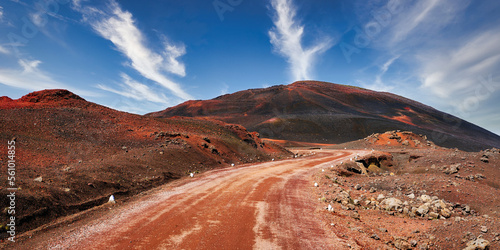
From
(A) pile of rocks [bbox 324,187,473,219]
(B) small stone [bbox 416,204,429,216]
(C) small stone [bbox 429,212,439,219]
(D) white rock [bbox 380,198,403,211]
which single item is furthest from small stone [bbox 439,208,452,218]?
(D) white rock [bbox 380,198,403,211]

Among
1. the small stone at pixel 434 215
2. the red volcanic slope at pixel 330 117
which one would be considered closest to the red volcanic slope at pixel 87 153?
the small stone at pixel 434 215

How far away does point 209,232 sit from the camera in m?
5.68

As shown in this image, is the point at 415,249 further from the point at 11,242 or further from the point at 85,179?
the point at 85,179

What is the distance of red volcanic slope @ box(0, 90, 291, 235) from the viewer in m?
7.64

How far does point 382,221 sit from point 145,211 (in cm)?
859

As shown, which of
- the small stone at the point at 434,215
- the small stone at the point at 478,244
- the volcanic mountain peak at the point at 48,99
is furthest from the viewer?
the volcanic mountain peak at the point at 48,99

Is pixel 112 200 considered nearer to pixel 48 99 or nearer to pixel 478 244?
pixel 478 244

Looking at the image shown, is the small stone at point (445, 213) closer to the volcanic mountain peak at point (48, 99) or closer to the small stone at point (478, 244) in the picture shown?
the small stone at point (478, 244)

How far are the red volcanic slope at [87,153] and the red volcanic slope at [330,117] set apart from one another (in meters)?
53.8

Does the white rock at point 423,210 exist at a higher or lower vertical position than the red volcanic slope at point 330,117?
lower

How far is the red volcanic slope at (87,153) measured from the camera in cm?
764

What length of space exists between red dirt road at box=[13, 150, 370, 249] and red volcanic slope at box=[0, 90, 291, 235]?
164 cm

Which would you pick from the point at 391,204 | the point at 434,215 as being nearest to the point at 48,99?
the point at 391,204

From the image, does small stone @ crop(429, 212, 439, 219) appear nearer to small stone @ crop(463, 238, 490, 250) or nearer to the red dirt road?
small stone @ crop(463, 238, 490, 250)
